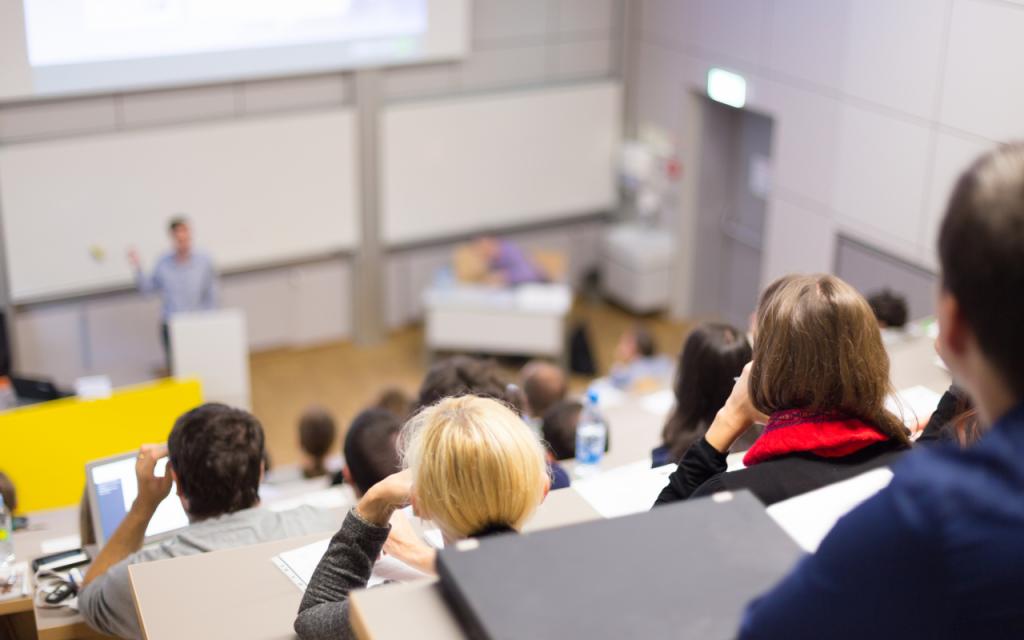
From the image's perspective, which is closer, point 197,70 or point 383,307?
point 197,70

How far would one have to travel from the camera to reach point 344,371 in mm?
8539

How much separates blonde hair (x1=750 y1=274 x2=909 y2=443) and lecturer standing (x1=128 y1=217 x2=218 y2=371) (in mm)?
5919

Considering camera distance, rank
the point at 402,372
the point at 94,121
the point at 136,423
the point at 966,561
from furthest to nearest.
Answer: the point at 402,372, the point at 94,121, the point at 136,423, the point at 966,561

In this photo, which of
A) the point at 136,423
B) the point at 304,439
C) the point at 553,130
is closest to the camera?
the point at 304,439

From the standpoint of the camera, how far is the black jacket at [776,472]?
1.93 meters

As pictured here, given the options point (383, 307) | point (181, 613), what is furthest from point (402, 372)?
point (181, 613)

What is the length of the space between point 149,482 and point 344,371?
5.58m

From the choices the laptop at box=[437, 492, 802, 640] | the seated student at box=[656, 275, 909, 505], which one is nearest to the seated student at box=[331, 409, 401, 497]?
the seated student at box=[656, 275, 909, 505]

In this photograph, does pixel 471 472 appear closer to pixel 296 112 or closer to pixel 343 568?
pixel 343 568

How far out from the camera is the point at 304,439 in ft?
17.4

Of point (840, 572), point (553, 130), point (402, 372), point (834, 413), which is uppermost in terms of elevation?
point (840, 572)

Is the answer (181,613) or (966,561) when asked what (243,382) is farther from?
(966,561)

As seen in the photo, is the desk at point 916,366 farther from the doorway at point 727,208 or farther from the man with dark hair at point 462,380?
the doorway at point 727,208

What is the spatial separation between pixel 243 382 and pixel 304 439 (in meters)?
1.61
